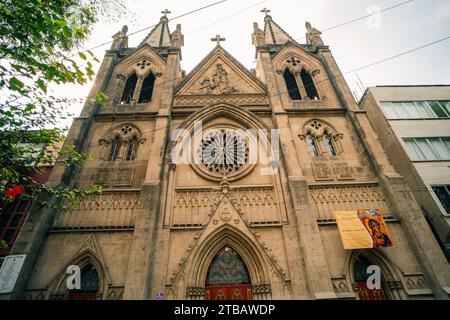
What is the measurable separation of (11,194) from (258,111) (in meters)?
10.8

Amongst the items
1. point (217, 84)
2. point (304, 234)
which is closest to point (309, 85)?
point (217, 84)

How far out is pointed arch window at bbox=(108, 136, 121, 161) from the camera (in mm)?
11539

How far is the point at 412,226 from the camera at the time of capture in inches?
345

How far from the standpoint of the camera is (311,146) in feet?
39.8

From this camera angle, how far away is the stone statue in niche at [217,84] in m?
14.0

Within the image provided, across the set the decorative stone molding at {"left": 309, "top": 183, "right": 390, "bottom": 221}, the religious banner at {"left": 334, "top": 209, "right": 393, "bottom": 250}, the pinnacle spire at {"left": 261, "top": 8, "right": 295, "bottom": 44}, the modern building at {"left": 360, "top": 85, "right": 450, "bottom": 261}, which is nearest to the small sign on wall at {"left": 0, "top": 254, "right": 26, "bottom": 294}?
the decorative stone molding at {"left": 309, "top": 183, "right": 390, "bottom": 221}

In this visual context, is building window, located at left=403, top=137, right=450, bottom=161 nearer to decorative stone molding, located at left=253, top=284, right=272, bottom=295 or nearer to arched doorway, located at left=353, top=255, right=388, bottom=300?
arched doorway, located at left=353, top=255, right=388, bottom=300

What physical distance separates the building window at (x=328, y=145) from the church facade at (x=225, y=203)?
0.07 metres

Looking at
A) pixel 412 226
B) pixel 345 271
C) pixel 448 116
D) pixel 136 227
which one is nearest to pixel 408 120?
pixel 448 116

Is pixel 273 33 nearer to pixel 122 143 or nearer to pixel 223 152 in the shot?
pixel 223 152

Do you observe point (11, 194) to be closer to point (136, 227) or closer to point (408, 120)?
point (136, 227)

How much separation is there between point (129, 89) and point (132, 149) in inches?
222

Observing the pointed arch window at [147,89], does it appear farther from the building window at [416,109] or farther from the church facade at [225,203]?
the building window at [416,109]

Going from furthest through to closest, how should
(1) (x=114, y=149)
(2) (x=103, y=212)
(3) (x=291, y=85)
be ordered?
(3) (x=291, y=85), (1) (x=114, y=149), (2) (x=103, y=212)
